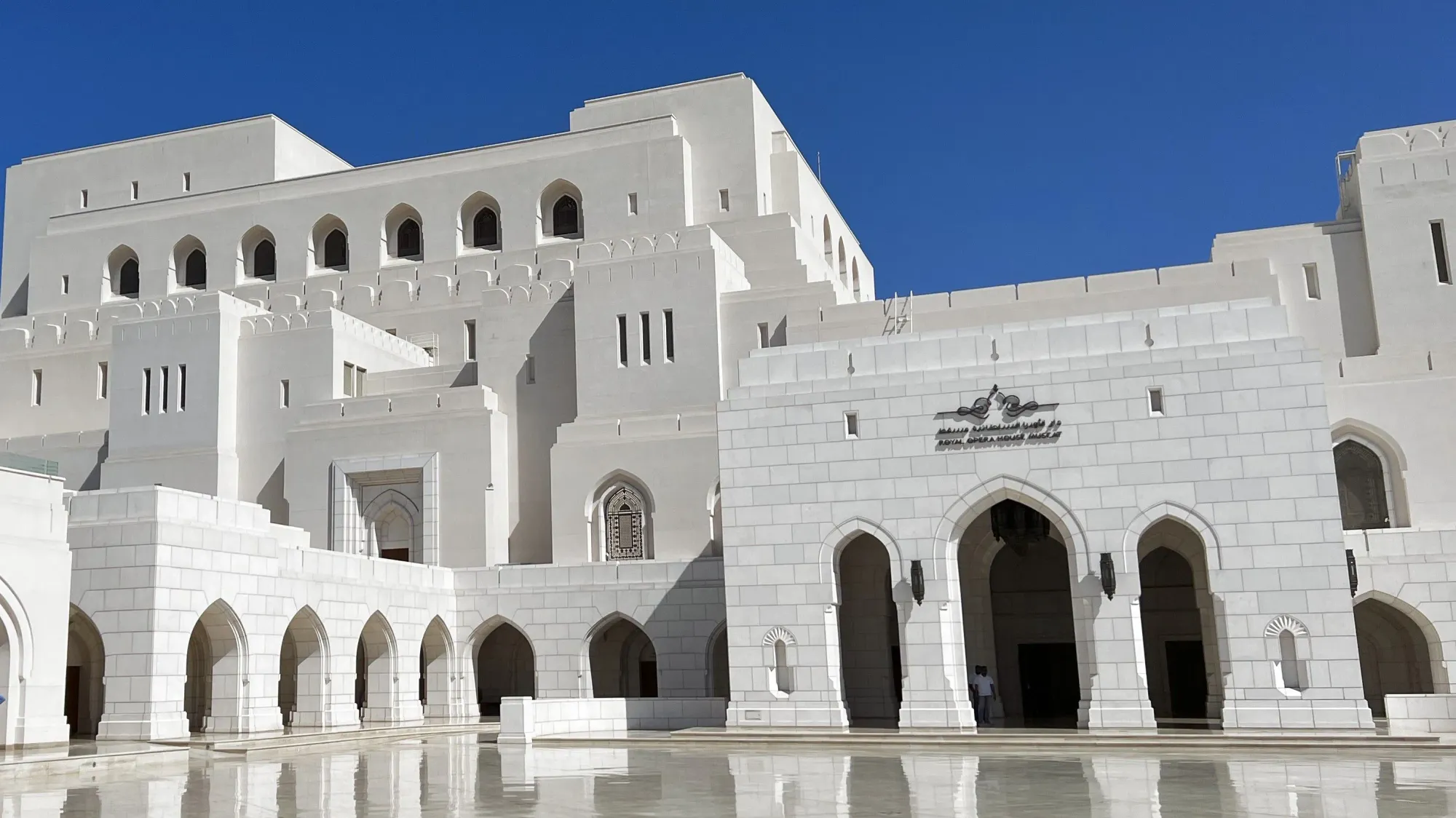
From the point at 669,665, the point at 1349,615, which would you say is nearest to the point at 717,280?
the point at 669,665

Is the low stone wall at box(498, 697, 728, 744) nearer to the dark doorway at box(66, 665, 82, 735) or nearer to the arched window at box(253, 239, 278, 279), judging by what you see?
the dark doorway at box(66, 665, 82, 735)

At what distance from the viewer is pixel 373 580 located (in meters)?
31.0

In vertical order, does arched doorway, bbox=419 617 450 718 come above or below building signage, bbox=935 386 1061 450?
below

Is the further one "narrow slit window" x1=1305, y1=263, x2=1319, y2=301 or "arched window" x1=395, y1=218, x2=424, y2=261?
"arched window" x1=395, y1=218, x2=424, y2=261

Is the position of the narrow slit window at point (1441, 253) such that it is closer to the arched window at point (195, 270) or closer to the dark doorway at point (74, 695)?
the dark doorway at point (74, 695)

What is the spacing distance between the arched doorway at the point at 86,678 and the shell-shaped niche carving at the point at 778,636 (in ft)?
45.0

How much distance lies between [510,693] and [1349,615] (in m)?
22.6

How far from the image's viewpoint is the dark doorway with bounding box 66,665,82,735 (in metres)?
28.5

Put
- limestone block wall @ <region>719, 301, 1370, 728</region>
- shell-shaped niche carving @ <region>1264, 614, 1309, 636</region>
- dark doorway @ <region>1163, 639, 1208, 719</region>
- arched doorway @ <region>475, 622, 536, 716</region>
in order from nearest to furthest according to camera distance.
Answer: shell-shaped niche carving @ <region>1264, 614, 1309, 636</region> → limestone block wall @ <region>719, 301, 1370, 728</region> → dark doorway @ <region>1163, 639, 1208, 719</region> → arched doorway @ <region>475, 622, 536, 716</region>

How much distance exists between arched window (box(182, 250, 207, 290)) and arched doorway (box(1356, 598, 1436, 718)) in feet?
133

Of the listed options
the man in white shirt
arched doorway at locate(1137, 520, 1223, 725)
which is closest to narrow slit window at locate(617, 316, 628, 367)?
the man in white shirt

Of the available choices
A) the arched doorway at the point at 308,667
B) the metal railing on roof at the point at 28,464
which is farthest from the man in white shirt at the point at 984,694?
the metal railing on roof at the point at 28,464

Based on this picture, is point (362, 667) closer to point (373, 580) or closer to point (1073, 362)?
point (373, 580)

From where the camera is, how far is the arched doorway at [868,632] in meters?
29.1
